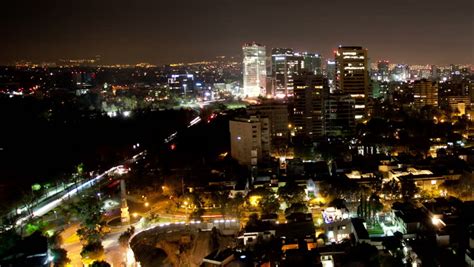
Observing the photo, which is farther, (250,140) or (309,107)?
(309,107)

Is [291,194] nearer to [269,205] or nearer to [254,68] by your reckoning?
[269,205]

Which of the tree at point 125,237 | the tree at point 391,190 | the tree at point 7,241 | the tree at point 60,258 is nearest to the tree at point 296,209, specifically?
the tree at point 391,190

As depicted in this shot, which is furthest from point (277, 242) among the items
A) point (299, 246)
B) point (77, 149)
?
point (77, 149)

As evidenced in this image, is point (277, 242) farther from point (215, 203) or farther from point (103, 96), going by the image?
point (103, 96)

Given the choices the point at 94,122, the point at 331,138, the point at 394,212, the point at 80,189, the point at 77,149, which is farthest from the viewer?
the point at 94,122

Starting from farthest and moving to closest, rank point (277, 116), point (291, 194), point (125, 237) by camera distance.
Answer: point (277, 116)
point (291, 194)
point (125, 237)

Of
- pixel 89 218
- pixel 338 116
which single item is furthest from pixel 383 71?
pixel 89 218
